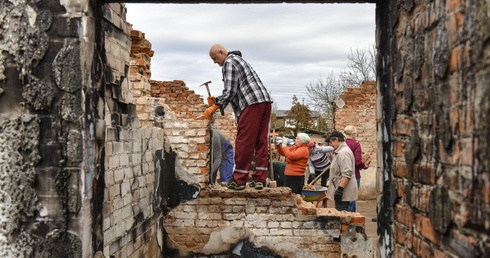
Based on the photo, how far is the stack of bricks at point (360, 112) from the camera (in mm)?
12680

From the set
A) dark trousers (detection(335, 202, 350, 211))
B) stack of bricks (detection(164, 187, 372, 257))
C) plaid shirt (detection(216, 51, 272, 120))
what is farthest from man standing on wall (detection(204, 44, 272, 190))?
dark trousers (detection(335, 202, 350, 211))

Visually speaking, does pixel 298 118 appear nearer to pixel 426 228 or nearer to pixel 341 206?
pixel 341 206

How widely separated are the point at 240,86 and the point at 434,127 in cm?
330

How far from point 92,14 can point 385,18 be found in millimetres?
1720

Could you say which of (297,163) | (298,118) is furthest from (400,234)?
(298,118)

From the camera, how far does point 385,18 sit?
9.18 feet

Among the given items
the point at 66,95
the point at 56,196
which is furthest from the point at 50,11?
the point at 56,196

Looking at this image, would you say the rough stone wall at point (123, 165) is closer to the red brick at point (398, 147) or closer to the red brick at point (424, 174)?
the red brick at point (398, 147)

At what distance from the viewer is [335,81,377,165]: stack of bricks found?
12680mm

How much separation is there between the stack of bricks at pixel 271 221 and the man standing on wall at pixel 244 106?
189 mm

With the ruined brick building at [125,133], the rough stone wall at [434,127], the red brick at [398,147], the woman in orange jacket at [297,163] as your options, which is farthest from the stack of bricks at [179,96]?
the red brick at [398,147]

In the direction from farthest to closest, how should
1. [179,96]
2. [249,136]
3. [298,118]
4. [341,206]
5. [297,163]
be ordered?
[298,118]
[179,96]
[297,163]
[341,206]
[249,136]

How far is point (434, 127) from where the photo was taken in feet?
6.99

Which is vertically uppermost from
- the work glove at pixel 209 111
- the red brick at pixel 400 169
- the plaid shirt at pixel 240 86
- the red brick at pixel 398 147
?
the plaid shirt at pixel 240 86
